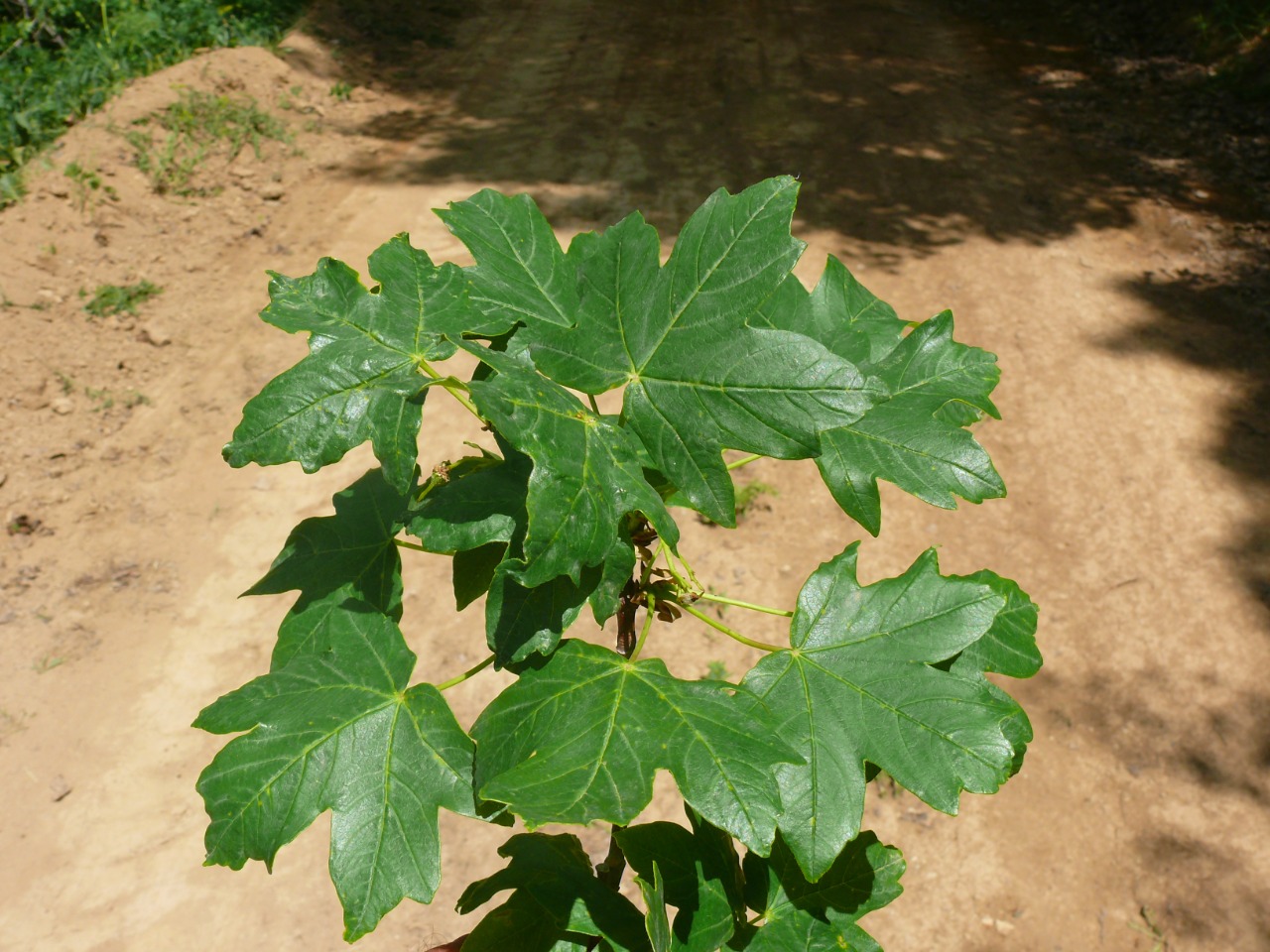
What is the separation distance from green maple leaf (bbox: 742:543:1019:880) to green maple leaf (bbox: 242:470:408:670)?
57cm

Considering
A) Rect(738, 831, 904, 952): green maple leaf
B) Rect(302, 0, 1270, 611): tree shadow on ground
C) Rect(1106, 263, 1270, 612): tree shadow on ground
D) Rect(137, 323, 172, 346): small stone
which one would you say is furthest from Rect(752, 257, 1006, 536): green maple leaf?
Rect(137, 323, 172, 346): small stone

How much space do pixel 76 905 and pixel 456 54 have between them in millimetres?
7535

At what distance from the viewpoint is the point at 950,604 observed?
1449 mm

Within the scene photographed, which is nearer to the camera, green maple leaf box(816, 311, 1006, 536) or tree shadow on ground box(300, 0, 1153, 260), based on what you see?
green maple leaf box(816, 311, 1006, 536)

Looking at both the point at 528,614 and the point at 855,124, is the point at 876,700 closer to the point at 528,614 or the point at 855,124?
the point at 528,614

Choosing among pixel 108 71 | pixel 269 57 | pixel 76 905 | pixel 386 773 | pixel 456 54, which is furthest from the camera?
pixel 456 54

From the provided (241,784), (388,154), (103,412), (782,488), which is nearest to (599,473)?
(241,784)

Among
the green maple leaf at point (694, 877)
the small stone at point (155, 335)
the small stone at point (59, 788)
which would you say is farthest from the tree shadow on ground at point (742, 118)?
the green maple leaf at point (694, 877)

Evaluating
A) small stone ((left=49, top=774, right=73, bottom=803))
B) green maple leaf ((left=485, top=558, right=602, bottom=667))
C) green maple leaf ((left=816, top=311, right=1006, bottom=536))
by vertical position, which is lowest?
small stone ((left=49, top=774, right=73, bottom=803))

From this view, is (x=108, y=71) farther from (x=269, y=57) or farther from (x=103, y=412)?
(x=103, y=412)

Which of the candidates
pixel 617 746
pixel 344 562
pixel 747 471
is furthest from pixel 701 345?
pixel 747 471

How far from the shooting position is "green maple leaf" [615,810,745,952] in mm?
1403

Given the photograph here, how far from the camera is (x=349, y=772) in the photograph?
1.30 metres

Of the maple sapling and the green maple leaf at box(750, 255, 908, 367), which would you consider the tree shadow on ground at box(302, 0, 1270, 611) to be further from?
the maple sapling
